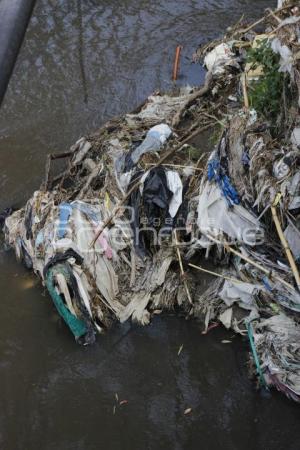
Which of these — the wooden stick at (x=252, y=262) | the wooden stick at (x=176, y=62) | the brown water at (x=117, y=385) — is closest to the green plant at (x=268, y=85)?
the wooden stick at (x=252, y=262)

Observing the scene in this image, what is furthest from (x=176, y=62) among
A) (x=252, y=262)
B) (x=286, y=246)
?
(x=286, y=246)

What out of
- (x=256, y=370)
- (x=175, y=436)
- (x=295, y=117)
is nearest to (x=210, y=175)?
(x=295, y=117)

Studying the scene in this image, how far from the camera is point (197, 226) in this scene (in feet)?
20.5

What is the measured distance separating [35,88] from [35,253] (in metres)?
4.45

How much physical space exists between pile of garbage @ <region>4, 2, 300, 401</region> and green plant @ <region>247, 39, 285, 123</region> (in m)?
0.01

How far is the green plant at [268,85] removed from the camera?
597cm

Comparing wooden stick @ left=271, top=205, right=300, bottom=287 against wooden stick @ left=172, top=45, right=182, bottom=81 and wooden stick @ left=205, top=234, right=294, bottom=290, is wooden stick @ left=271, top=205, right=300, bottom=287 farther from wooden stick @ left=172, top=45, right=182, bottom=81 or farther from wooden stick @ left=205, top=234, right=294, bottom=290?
wooden stick @ left=172, top=45, right=182, bottom=81

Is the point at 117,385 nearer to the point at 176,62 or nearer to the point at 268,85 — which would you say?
the point at 268,85

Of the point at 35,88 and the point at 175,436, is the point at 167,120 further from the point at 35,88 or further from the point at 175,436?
the point at 175,436

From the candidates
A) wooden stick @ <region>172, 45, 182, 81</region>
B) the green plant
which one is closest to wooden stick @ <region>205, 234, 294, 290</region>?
the green plant

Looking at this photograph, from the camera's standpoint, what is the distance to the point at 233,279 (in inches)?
236

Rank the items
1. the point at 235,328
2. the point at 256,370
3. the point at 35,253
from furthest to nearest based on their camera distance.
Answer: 1. the point at 35,253
2. the point at 235,328
3. the point at 256,370

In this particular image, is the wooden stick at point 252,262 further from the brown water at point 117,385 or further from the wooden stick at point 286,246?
the brown water at point 117,385

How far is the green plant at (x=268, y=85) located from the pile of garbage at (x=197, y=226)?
0.01 metres
